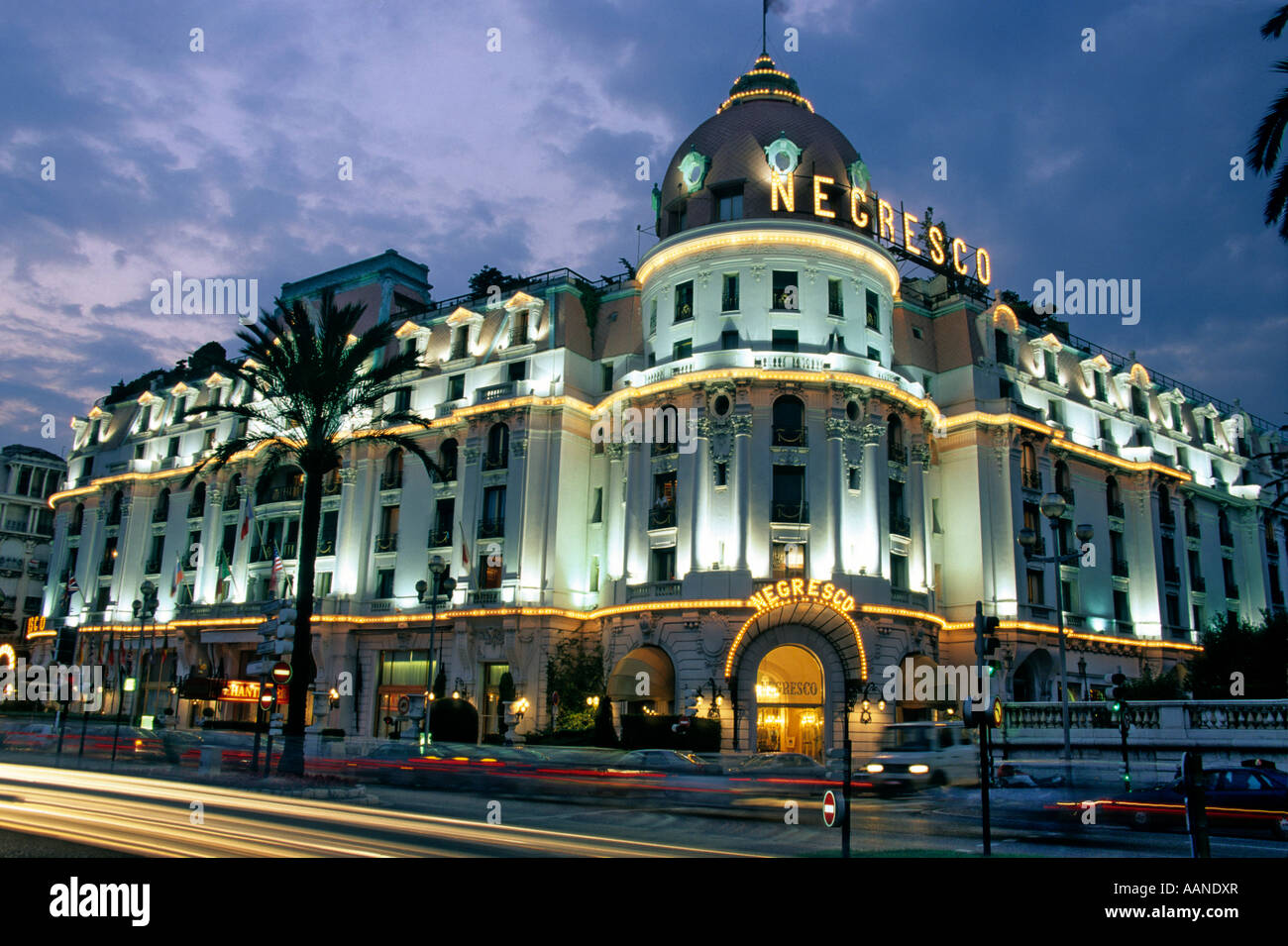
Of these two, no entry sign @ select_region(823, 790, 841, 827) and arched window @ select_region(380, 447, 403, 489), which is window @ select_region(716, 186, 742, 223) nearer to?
arched window @ select_region(380, 447, 403, 489)

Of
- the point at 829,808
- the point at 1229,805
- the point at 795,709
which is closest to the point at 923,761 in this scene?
the point at 1229,805

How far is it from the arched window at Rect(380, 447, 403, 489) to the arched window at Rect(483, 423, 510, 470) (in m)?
7.37

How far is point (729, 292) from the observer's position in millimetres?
49188

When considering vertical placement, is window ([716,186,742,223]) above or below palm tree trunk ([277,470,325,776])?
above

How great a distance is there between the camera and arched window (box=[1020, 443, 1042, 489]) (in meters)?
54.7

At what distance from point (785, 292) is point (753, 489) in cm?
966

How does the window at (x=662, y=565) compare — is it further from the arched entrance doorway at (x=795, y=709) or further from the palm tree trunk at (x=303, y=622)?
the palm tree trunk at (x=303, y=622)

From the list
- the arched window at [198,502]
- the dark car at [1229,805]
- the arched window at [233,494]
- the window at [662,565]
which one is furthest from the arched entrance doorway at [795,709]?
the arched window at [198,502]

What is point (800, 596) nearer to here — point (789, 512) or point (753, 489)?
point (789, 512)

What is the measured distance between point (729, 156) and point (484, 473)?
65.6 ft

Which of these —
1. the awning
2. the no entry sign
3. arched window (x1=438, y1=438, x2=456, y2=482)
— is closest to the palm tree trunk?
the awning
